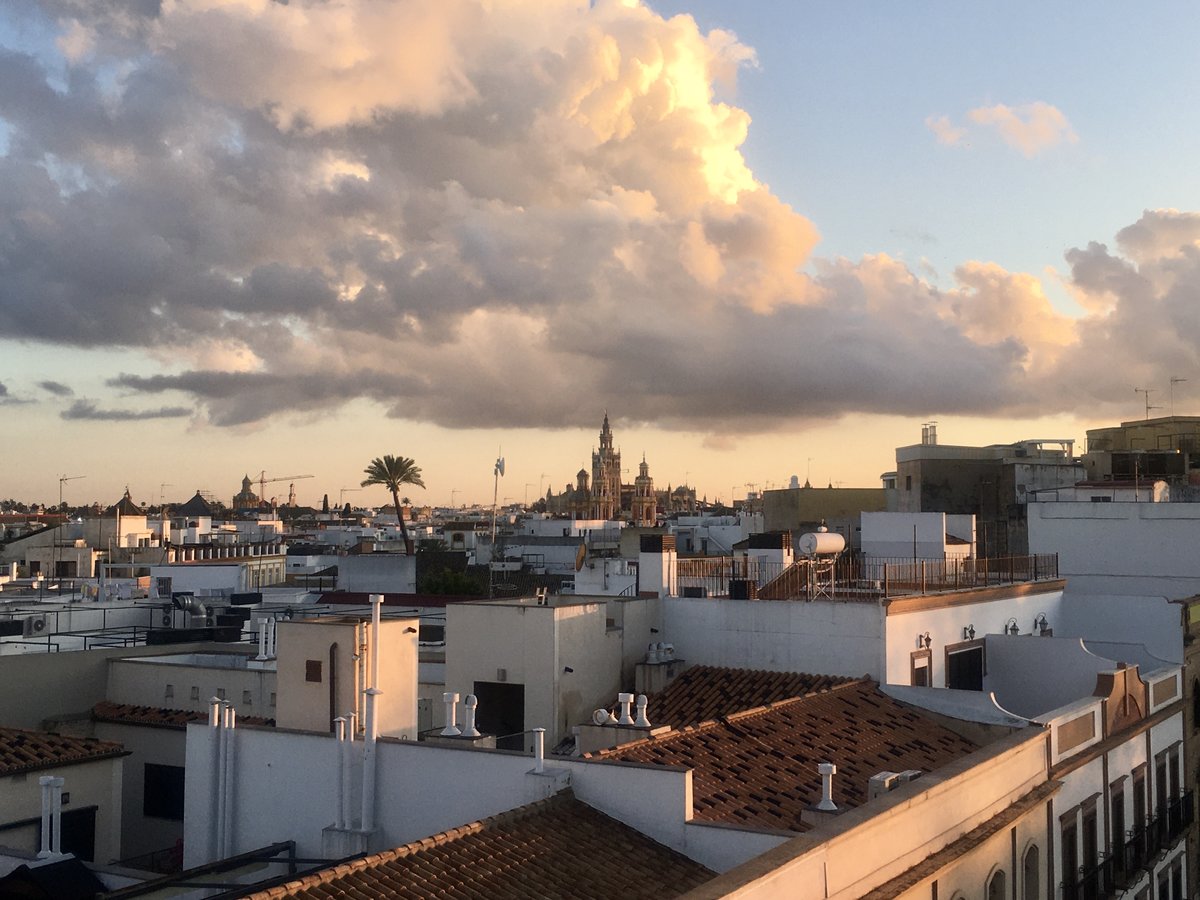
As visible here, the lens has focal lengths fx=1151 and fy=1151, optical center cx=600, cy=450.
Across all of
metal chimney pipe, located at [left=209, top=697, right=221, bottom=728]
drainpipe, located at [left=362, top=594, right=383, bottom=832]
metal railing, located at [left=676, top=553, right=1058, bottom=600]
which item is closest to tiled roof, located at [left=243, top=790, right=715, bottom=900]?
drainpipe, located at [left=362, top=594, right=383, bottom=832]

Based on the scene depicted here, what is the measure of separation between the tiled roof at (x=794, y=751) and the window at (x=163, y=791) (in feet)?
30.5

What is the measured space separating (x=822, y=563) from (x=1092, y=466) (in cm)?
3566

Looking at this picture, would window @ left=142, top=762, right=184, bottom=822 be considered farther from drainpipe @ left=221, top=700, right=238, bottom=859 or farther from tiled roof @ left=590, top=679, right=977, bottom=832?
tiled roof @ left=590, top=679, right=977, bottom=832

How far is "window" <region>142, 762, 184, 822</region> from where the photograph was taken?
2006cm

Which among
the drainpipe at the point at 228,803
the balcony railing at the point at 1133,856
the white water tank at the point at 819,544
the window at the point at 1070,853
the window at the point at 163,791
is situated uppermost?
the white water tank at the point at 819,544

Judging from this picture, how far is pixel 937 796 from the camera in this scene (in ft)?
44.2

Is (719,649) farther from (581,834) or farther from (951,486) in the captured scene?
(951,486)

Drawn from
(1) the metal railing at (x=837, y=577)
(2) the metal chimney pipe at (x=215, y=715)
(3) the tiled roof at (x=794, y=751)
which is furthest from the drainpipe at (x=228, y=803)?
(1) the metal railing at (x=837, y=577)

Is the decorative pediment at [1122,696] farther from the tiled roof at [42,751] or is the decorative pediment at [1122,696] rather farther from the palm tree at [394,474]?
the palm tree at [394,474]

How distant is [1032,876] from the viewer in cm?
1698

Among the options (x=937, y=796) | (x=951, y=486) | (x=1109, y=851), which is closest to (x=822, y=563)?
(x=1109, y=851)

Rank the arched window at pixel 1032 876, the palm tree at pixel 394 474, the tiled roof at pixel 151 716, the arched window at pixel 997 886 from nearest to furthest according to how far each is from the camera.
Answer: the arched window at pixel 997 886, the arched window at pixel 1032 876, the tiled roof at pixel 151 716, the palm tree at pixel 394 474

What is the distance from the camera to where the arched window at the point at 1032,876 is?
16.6 m

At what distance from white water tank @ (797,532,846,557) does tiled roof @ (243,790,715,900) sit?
1120cm
